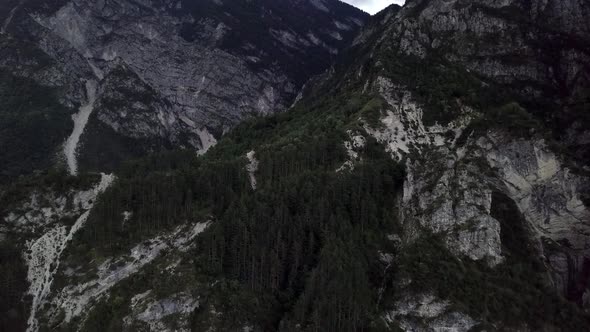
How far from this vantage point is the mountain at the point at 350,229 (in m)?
93.4

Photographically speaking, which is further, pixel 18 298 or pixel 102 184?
pixel 102 184

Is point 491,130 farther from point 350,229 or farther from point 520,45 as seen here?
point 520,45

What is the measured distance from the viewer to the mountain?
93.4 metres

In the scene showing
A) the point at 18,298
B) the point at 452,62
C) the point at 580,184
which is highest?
the point at 452,62

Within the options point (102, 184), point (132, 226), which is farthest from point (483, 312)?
point (102, 184)

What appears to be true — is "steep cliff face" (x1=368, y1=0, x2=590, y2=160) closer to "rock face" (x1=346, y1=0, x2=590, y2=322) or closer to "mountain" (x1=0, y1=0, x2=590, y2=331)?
"rock face" (x1=346, y1=0, x2=590, y2=322)

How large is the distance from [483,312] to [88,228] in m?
81.0

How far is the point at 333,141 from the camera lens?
13300 centimetres

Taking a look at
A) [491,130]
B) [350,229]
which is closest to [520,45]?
[491,130]

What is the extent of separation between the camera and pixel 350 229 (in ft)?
350

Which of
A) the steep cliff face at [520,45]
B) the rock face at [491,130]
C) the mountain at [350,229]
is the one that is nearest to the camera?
the mountain at [350,229]

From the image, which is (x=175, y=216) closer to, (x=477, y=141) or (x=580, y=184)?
(x=477, y=141)

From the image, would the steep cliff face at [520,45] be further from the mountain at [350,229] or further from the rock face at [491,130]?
the mountain at [350,229]

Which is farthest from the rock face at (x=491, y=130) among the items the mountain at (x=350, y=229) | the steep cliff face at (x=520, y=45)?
the mountain at (x=350, y=229)
